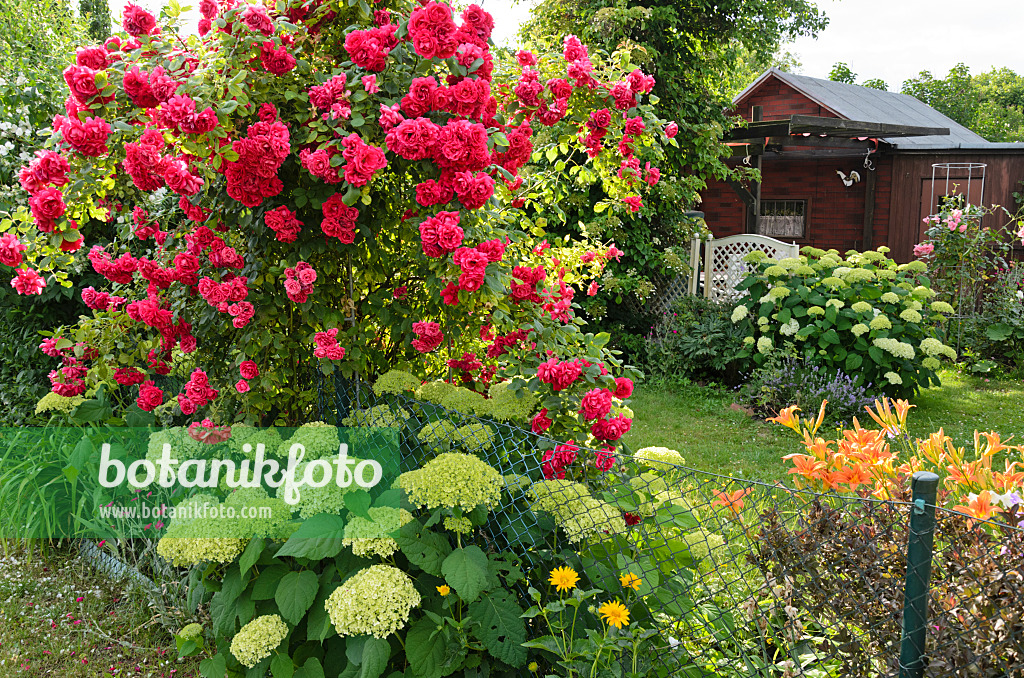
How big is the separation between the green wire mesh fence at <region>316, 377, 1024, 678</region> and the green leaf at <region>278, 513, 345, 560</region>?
15.0 inches

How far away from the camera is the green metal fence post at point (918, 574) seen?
1316 millimetres

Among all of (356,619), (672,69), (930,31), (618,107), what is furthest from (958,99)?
(930,31)

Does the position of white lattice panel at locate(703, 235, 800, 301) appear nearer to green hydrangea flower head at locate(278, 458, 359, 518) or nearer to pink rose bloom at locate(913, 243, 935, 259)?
pink rose bloom at locate(913, 243, 935, 259)

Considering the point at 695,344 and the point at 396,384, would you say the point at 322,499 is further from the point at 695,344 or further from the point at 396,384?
the point at 695,344

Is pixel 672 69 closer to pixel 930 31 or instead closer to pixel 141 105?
pixel 141 105

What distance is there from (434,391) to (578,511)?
790mm

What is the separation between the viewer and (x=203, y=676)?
204cm

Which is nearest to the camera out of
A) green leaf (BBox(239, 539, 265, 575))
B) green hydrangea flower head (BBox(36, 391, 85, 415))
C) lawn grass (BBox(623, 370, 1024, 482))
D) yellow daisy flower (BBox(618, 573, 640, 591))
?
yellow daisy flower (BBox(618, 573, 640, 591))

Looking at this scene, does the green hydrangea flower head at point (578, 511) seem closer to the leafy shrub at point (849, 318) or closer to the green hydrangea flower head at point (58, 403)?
the green hydrangea flower head at point (58, 403)

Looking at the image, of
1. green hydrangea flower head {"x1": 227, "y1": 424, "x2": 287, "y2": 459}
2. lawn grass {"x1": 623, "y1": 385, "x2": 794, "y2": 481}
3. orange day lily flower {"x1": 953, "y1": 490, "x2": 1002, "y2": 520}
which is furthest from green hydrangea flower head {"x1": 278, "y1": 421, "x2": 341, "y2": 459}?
lawn grass {"x1": 623, "y1": 385, "x2": 794, "y2": 481}

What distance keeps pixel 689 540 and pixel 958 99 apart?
2886 cm

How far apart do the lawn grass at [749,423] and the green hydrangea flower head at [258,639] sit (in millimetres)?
2957

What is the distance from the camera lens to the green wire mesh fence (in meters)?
1.35

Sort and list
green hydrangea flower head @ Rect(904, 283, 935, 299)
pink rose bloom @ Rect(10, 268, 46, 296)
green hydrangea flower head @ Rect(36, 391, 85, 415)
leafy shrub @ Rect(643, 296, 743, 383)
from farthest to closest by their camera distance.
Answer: leafy shrub @ Rect(643, 296, 743, 383)
green hydrangea flower head @ Rect(904, 283, 935, 299)
green hydrangea flower head @ Rect(36, 391, 85, 415)
pink rose bloom @ Rect(10, 268, 46, 296)
